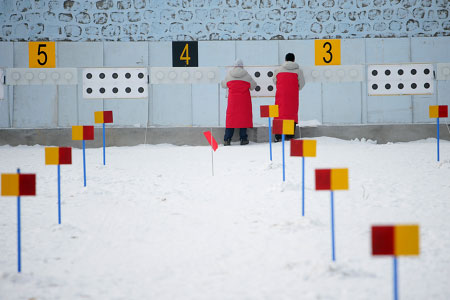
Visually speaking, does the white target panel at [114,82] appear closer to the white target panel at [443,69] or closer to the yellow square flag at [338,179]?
the white target panel at [443,69]

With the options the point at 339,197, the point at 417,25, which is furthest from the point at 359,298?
the point at 417,25

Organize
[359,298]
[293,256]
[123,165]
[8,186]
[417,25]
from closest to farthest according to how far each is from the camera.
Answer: [359,298]
[8,186]
[293,256]
[123,165]
[417,25]

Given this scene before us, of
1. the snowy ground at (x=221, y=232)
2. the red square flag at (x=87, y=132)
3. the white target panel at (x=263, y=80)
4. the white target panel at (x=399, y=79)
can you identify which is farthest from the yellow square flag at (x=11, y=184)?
the white target panel at (x=399, y=79)

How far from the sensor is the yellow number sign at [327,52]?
35.3ft

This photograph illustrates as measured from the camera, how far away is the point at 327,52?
35.4 ft

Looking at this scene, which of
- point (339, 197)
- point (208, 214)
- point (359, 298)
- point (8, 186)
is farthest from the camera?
point (339, 197)

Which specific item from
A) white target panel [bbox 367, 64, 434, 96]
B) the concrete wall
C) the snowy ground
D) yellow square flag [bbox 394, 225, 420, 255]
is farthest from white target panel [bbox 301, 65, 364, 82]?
yellow square flag [bbox 394, 225, 420, 255]

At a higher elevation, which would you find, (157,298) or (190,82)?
(190,82)

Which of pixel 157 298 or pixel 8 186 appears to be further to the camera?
pixel 8 186

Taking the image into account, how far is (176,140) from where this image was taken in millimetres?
10742

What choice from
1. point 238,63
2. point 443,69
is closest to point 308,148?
point 238,63

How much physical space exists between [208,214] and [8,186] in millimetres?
1802

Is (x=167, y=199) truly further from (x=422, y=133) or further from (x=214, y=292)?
(x=422, y=133)

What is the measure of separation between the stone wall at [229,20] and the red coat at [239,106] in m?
1.10
